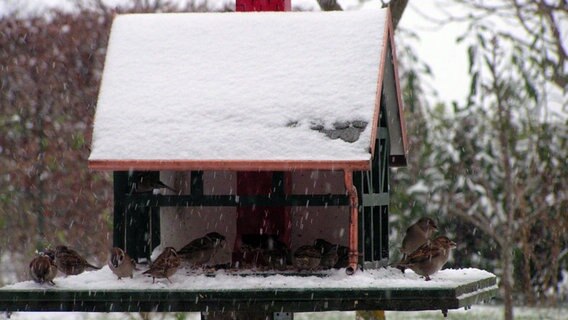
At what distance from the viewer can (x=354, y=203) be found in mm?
6367

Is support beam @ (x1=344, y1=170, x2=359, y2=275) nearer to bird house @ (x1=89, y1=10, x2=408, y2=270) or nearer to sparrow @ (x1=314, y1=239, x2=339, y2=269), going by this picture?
bird house @ (x1=89, y1=10, x2=408, y2=270)

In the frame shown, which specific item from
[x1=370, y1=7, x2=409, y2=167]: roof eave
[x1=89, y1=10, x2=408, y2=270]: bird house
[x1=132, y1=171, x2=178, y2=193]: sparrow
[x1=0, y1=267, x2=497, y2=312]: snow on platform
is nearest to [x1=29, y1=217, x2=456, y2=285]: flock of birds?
[x1=0, y1=267, x2=497, y2=312]: snow on platform

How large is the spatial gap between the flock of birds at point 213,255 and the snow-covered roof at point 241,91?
57 centimetres

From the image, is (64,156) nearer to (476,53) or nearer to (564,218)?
(476,53)

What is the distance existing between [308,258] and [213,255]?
2.25 feet

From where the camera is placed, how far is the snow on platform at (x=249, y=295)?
5.82 m

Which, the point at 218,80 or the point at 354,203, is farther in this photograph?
the point at 218,80

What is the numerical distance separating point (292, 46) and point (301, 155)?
114 cm

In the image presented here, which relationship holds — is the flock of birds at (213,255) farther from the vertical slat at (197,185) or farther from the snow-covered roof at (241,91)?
the snow-covered roof at (241,91)

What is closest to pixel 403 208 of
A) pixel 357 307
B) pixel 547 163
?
pixel 547 163

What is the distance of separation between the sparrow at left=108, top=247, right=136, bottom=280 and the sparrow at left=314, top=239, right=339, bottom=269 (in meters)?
1.16

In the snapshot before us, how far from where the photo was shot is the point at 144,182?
277 inches

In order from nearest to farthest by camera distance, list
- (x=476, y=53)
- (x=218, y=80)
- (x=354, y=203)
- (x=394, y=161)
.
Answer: (x=354, y=203)
(x=218, y=80)
(x=394, y=161)
(x=476, y=53)

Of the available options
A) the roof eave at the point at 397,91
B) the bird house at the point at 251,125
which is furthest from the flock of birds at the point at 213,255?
the roof eave at the point at 397,91
